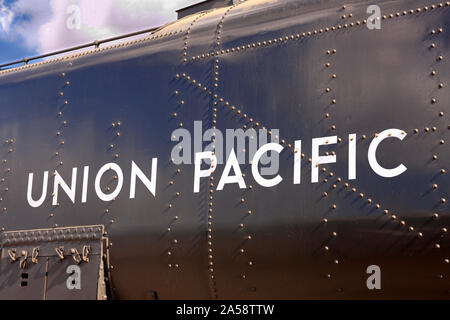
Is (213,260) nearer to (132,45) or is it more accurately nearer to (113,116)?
(113,116)

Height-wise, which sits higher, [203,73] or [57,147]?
[203,73]

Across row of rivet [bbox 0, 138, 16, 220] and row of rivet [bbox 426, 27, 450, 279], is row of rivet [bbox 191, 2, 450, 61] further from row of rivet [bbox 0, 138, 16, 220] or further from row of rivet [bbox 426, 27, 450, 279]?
row of rivet [bbox 0, 138, 16, 220]

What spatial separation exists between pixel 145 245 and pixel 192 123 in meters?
0.95

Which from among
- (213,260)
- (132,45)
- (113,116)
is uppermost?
(132,45)

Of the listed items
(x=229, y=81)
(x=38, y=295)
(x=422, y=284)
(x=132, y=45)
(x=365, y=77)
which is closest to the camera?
(x=422, y=284)

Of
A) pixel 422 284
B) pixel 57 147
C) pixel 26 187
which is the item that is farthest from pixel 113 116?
pixel 422 284

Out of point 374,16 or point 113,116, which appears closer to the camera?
point 374,16

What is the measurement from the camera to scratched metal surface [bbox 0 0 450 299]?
326cm

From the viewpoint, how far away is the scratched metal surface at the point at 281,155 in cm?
326

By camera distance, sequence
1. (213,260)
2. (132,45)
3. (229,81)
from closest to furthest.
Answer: (213,260)
(229,81)
(132,45)

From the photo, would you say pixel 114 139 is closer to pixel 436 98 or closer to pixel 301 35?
pixel 301 35

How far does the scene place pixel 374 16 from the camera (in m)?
3.59

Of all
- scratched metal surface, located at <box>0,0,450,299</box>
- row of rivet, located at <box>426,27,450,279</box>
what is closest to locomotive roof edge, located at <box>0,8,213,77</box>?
scratched metal surface, located at <box>0,0,450,299</box>

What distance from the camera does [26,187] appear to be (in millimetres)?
4809
